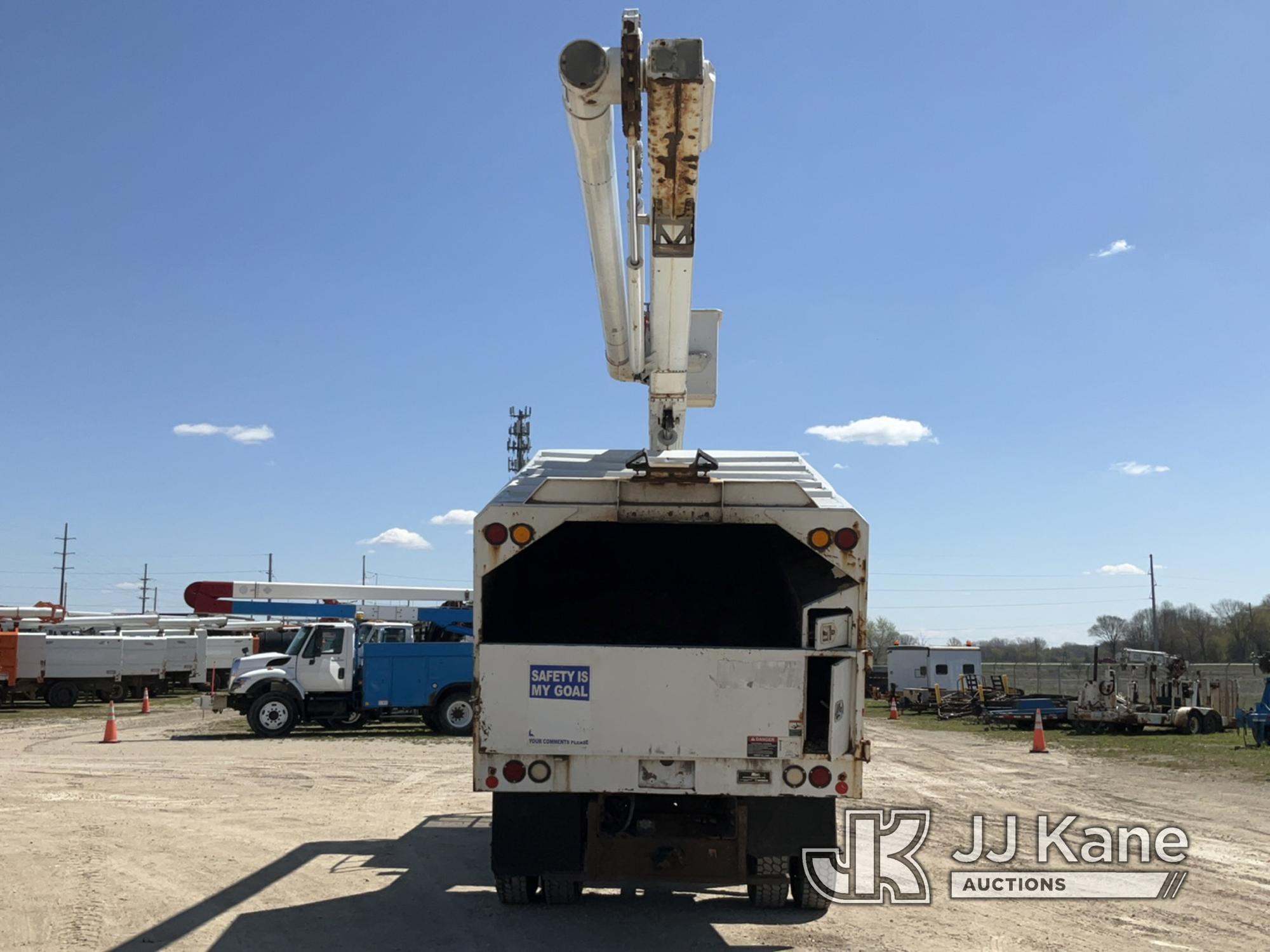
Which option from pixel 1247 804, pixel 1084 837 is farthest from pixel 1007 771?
pixel 1084 837

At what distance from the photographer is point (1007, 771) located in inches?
680

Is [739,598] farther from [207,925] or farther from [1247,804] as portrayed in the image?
[1247,804]

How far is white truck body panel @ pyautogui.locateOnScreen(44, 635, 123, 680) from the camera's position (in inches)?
1303

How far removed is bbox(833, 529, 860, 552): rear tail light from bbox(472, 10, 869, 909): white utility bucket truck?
0.01 meters

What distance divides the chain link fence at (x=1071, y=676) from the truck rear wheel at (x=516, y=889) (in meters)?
35.6

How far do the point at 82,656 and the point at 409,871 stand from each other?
2948 centimetres

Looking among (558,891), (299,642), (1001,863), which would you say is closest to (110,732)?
(299,642)

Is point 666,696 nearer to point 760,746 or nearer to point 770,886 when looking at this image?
point 760,746

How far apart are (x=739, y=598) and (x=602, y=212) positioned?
10.6 feet

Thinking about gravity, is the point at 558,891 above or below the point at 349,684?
below

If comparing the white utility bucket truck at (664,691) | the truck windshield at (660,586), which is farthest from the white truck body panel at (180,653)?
the white utility bucket truck at (664,691)

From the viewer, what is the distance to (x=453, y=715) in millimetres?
22406

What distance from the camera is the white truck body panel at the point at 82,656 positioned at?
109ft

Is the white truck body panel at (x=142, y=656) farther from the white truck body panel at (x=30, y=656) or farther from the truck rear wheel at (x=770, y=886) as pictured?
the truck rear wheel at (x=770, y=886)
